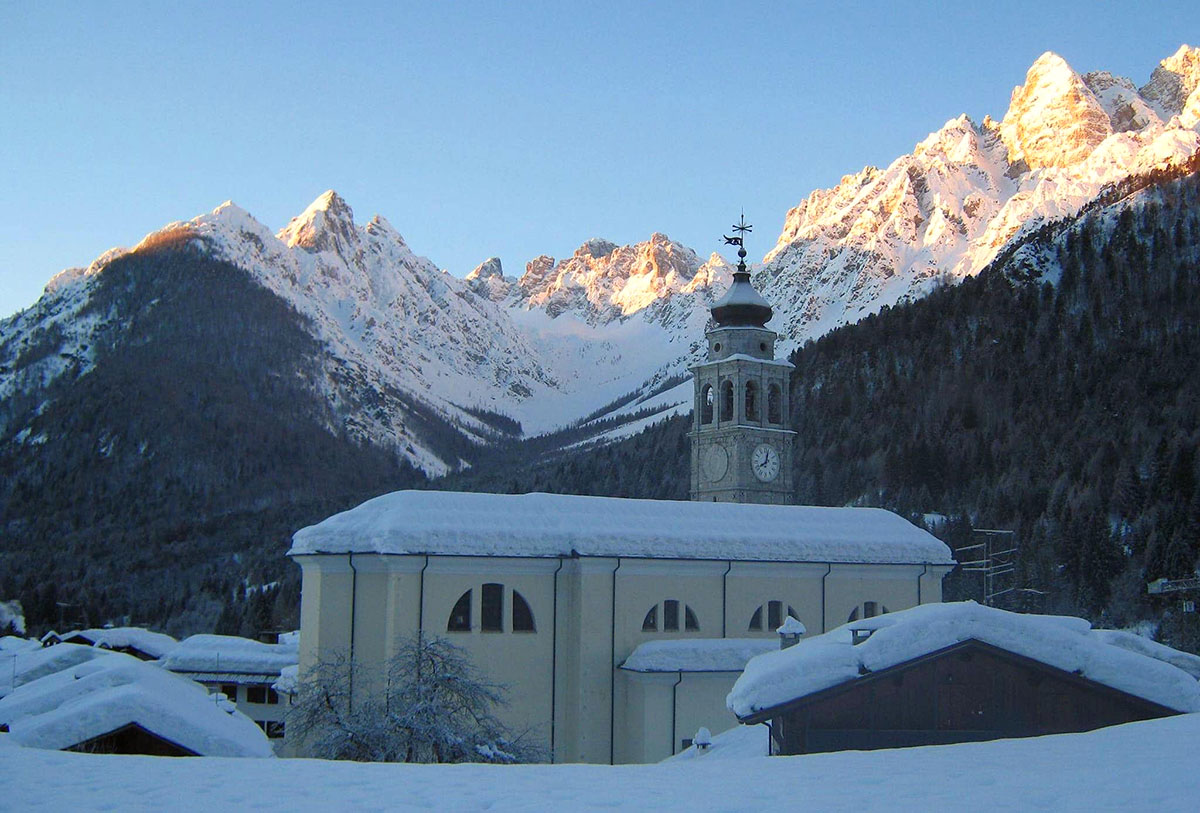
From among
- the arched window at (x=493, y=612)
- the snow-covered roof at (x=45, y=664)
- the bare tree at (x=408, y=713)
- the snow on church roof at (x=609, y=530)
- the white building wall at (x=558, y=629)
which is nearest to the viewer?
the bare tree at (x=408, y=713)

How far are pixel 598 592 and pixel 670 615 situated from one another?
3047mm

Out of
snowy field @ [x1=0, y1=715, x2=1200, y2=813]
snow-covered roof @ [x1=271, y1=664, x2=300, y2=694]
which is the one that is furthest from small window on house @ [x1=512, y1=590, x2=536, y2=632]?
snowy field @ [x1=0, y1=715, x2=1200, y2=813]

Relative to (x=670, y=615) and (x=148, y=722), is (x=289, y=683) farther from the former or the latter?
(x=148, y=722)

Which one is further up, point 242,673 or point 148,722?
point 148,722

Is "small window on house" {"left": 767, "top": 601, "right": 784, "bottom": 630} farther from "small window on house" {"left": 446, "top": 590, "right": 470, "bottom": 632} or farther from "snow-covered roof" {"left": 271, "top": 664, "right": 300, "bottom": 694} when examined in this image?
"snow-covered roof" {"left": 271, "top": 664, "right": 300, "bottom": 694}

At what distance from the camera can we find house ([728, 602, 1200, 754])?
82.1ft

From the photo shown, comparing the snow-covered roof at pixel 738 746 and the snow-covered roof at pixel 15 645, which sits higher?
the snow-covered roof at pixel 15 645

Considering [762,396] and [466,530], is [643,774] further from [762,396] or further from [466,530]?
[762,396]

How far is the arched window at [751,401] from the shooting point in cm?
5297

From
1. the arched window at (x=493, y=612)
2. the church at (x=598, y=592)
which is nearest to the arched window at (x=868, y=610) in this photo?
the church at (x=598, y=592)

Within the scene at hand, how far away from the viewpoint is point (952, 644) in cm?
2522

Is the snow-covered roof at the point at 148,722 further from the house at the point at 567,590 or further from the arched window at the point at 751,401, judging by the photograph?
the arched window at the point at 751,401

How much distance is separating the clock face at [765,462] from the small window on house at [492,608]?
1498 cm

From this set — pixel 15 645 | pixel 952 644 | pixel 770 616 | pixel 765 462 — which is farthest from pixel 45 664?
pixel 952 644
